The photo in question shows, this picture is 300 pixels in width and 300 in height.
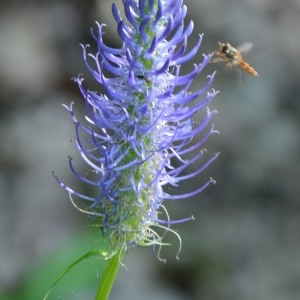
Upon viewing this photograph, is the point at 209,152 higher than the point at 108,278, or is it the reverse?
the point at 209,152

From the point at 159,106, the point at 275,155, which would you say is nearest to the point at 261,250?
the point at 275,155

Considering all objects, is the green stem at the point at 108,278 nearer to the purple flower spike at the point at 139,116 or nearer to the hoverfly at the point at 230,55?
the purple flower spike at the point at 139,116

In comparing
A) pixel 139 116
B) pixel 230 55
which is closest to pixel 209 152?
pixel 230 55

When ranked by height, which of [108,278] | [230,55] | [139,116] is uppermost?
[230,55]

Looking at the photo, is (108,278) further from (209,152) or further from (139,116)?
(209,152)

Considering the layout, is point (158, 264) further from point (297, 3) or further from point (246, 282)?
point (297, 3)
